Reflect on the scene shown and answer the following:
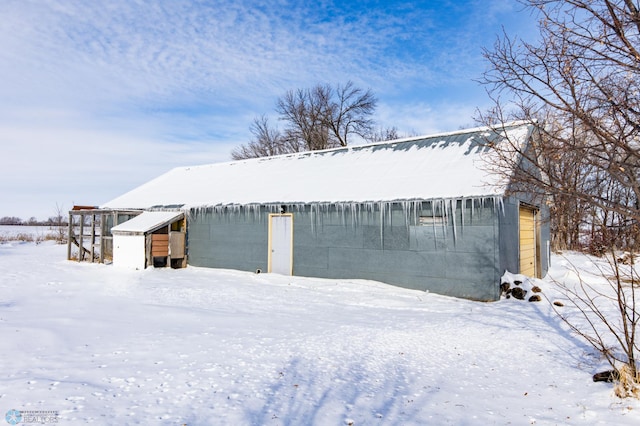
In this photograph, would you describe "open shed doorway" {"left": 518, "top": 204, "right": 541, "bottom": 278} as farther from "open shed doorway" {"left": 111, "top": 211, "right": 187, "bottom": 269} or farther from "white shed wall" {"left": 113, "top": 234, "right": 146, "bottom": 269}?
"white shed wall" {"left": 113, "top": 234, "right": 146, "bottom": 269}

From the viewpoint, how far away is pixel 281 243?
11477mm

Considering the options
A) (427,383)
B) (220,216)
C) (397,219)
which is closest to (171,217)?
(220,216)

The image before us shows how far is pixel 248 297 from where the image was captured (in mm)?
8570

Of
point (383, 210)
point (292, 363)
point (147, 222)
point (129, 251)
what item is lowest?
point (292, 363)

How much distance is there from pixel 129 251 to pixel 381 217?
7712mm

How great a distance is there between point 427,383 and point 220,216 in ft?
32.2

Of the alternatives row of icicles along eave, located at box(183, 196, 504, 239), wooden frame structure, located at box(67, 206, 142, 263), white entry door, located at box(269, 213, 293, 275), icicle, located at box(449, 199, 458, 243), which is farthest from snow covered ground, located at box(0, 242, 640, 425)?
wooden frame structure, located at box(67, 206, 142, 263)

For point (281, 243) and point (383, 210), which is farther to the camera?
point (281, 243)

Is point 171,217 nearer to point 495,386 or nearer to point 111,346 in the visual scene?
point 111,346

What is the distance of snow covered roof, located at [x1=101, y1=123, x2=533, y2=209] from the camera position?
937 centimetres

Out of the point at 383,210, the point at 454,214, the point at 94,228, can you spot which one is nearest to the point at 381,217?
the point at 383,210

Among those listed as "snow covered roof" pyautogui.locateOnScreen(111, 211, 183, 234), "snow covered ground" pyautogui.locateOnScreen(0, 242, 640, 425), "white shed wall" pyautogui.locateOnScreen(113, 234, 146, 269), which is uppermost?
"snow covered roof" pyautogui.locateOnScreen(111, 211, 183, 234)

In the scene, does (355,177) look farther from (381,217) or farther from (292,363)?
(292,363)

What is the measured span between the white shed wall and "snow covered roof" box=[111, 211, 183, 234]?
0.20 metres
